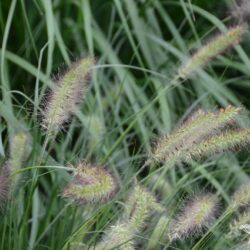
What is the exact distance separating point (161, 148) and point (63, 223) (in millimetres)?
366

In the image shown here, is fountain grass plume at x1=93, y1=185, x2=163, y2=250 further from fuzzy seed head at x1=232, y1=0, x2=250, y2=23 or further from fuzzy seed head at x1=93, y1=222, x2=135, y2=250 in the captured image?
fuzzy seed head at x1=232, y1=0, x2=250, y2=23

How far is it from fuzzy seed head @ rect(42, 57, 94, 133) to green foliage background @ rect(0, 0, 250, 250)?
31 cm

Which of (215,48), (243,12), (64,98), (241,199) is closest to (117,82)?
(243,12)

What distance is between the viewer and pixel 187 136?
158 centimetres

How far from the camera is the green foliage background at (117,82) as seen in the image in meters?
2.13

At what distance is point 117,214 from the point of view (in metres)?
1.77

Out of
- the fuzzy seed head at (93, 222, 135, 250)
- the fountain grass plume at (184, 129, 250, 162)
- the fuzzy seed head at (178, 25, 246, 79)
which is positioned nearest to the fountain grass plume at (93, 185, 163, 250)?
the fuzzy seed head at (93, 222, 135, 250)

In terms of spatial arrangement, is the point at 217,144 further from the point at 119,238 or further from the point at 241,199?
the point at 119,238

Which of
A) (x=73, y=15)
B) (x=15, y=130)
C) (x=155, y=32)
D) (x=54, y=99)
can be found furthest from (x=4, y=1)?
(x=54, y=99)

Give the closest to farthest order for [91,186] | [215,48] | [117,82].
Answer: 1. [91,186]
2. [215,48]
3. [117,82]

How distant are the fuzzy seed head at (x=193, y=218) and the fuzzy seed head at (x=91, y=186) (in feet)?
0.58

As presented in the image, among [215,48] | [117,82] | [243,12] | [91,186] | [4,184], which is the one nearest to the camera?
[91,186]

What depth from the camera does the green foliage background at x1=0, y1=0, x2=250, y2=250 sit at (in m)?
2.13

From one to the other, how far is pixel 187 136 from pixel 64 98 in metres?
0.29
